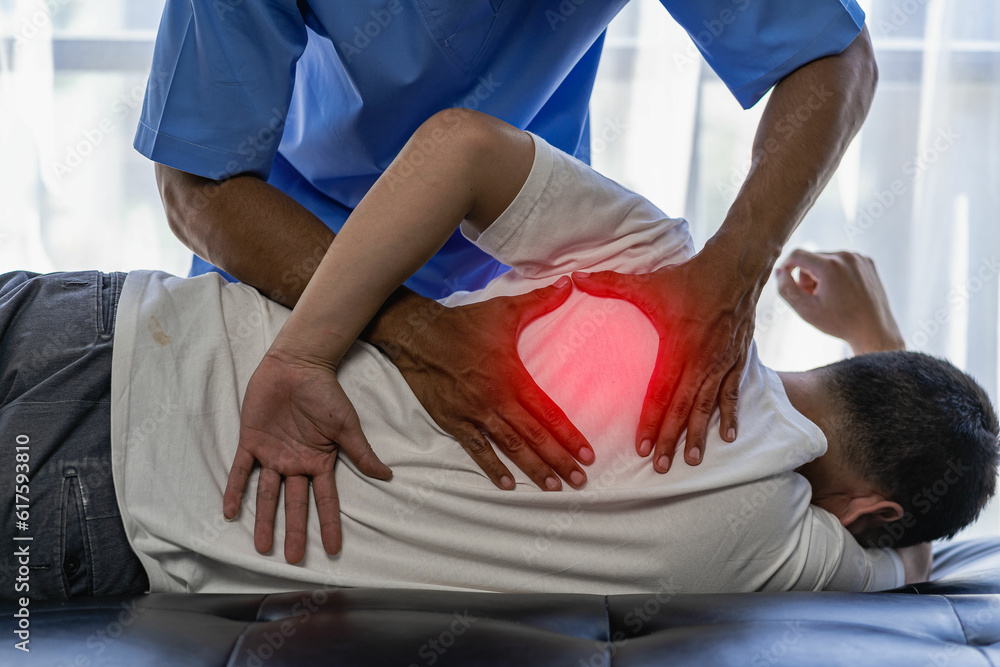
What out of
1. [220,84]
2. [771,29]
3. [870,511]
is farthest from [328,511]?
[771,29]

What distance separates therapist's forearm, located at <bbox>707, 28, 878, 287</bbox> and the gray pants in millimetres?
783

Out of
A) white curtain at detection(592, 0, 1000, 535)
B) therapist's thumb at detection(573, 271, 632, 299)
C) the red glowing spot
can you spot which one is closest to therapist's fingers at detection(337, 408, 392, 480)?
the red glowing spot

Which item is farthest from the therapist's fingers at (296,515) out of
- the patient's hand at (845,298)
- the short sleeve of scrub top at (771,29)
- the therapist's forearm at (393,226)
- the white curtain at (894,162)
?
the white curtain at (894,162)

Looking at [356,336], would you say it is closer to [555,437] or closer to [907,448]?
[555,437]

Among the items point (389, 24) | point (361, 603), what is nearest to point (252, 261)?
point (389, 24)

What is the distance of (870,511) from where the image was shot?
1076 mm

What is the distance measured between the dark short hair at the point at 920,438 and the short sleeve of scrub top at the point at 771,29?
458 millimetres

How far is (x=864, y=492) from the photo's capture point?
1082 millimetres

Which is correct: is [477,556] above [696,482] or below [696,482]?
below

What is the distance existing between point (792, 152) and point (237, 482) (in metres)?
0.84

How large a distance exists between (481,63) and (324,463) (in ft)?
2.04

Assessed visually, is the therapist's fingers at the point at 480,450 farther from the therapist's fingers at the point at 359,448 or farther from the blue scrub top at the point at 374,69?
the blue scrub top at the point at 374,69

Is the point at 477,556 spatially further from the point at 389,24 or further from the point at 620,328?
the point at 389,24

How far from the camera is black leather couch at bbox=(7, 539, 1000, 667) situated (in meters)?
0.71
